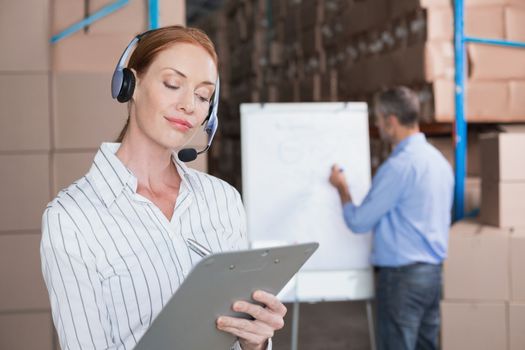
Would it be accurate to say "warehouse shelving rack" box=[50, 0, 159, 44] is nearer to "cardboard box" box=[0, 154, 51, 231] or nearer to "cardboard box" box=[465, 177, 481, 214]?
"cardboard box" box=[0, 154, 51, 231]

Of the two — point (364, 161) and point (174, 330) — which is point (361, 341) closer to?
point (364, 161)

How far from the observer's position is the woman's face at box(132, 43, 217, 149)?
1.31 m

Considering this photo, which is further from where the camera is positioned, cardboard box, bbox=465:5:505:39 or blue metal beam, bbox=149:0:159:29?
cardboard box, bbox=465:5:505:39

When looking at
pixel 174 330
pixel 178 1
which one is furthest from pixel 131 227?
pixel 178 1

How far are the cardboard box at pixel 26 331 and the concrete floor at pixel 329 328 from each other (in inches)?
73.3

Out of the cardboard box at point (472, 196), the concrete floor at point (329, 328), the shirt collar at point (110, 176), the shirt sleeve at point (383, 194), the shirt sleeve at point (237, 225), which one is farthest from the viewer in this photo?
the concrete floor at point (329, 328)

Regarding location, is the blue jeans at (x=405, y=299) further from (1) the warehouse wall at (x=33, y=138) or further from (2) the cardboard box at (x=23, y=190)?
(2) the cardboard box at (x=23, y=190)

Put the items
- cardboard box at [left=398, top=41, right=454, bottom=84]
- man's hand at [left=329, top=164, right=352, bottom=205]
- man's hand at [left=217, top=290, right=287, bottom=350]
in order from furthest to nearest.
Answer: cardboard box at [left=398, top=41, right=454, bottom=84] → man's hand at [left=329, top=164, right=352, bottom=205] → man's hand at [left=217, top=290, right=287, bottom=350]

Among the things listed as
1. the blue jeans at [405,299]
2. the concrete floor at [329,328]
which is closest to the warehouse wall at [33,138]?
the blue jeans at [405,299]

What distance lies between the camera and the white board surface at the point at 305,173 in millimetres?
3412

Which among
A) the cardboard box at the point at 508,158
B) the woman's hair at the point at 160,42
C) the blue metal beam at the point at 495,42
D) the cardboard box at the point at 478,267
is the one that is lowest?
the cardboard box at the point at 478,267

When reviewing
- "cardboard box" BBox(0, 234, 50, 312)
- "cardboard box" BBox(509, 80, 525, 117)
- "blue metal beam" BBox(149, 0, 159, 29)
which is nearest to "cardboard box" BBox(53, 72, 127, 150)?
"blue metal beam" BBox(149, 0, 159, 29)

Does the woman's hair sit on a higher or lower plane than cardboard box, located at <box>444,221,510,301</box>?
higher

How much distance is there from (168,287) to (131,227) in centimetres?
13
